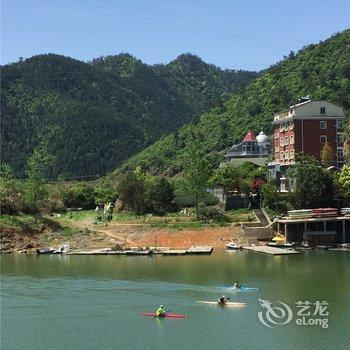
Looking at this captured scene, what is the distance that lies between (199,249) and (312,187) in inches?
614

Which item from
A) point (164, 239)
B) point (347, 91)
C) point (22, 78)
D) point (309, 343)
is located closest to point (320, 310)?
point (309, 343)

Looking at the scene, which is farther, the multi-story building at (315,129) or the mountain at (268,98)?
the mountain at (268,98)

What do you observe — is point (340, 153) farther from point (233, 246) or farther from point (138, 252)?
point (138, 252)

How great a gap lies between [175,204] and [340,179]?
771 inches

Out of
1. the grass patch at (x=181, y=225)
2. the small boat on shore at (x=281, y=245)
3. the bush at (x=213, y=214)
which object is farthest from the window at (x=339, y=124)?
the grass patch at (x=181, y=225)

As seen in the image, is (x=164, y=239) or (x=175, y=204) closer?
(x=164, y=239)

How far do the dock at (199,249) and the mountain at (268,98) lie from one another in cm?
4626

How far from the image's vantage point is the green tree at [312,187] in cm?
7556

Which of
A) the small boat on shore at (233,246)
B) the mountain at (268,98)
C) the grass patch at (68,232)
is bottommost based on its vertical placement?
the small boat on shore at (233,246)

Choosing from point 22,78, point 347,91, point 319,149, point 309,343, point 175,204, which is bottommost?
point 309,343

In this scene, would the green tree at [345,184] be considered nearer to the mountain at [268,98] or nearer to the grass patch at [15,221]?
the mountain at [268,98]

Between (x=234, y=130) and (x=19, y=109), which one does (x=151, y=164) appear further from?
(x=19, y=109)

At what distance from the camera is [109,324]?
127 ft

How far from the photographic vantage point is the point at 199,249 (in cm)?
6812
